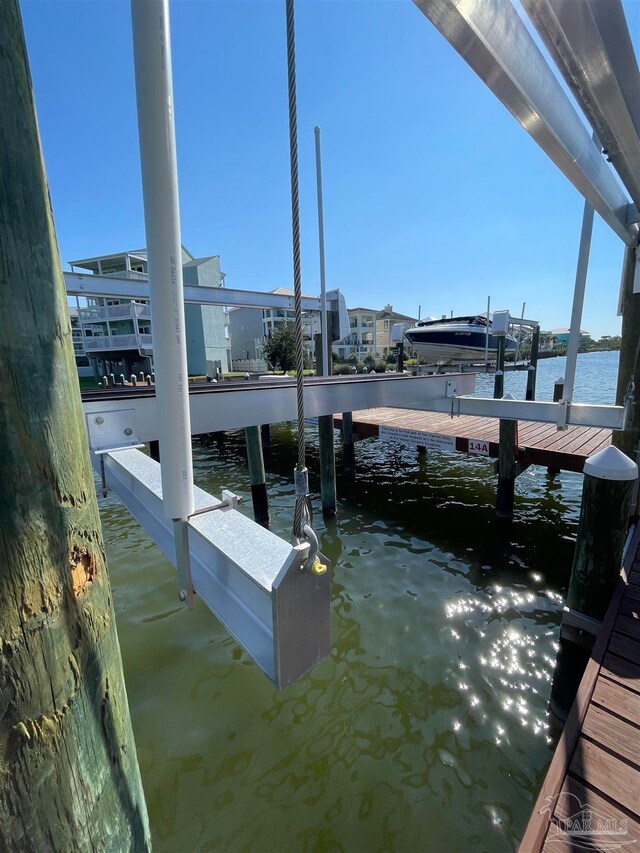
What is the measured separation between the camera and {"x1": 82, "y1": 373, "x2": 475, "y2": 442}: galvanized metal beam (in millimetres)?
2688

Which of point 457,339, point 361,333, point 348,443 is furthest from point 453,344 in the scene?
point 361,333

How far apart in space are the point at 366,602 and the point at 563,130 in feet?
14.8

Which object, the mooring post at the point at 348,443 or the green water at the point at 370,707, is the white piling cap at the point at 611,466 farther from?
the mooring post at the point at 348,443

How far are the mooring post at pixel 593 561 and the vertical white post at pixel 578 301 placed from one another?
1.87 metres

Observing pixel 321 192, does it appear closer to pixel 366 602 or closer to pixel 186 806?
pixel 366 602

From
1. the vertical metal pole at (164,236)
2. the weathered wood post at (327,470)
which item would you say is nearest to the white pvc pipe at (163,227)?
the vertical metal pole at (164,236)

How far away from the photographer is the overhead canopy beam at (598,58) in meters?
1.66

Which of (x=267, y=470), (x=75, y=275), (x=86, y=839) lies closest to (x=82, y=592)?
(x=86, y=839)

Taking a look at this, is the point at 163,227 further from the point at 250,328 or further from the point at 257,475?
the point at 250,328

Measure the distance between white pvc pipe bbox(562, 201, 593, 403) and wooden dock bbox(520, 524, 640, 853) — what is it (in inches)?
114

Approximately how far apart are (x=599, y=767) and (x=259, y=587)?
2.26 meters

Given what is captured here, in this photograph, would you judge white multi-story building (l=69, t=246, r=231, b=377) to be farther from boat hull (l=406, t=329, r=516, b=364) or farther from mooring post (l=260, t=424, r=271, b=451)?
mooring post (l=260, t=424, r=271, b=451)

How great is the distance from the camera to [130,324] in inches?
1075

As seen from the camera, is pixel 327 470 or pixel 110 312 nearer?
pixel 327 470
